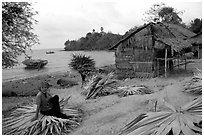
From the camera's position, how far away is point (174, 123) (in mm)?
3828

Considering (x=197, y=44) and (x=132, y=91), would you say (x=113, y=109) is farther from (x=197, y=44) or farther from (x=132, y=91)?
(x=197, y=44)

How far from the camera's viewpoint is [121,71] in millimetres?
17000

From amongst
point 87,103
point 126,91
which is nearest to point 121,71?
point 126,91

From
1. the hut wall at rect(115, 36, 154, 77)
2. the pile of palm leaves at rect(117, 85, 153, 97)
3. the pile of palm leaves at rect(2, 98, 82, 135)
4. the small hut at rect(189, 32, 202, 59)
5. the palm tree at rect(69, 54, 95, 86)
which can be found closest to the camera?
the pile of palm leaves at rect(2, 98, 82, 135)

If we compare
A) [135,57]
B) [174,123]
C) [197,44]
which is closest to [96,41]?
[197,44]

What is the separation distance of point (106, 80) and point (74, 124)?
5.13 metres

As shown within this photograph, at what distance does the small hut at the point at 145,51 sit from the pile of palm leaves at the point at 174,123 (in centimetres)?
1073

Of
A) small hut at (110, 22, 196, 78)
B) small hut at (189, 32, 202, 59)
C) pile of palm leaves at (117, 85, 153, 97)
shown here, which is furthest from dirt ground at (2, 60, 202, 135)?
small hut at (189, 32, 202, 59)

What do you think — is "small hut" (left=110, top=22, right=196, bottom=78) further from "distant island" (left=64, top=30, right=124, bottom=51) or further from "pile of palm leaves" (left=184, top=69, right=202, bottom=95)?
"distant island" (left=64, top=30, right=124, bottom=51)

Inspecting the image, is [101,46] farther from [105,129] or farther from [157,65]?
[105,129]

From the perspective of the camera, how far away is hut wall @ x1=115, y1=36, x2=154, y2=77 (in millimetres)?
15484

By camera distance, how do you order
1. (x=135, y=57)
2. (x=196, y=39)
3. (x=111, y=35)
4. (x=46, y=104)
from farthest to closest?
(x=111, y=35), (x=196, y=39), (x=135, y=57), (x=46, y=104)

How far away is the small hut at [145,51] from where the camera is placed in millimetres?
15117

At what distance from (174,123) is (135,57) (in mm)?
12413
